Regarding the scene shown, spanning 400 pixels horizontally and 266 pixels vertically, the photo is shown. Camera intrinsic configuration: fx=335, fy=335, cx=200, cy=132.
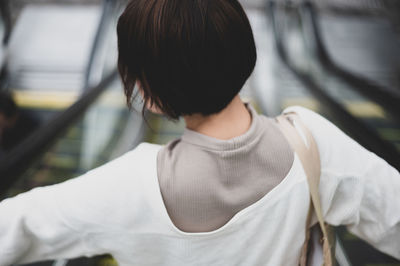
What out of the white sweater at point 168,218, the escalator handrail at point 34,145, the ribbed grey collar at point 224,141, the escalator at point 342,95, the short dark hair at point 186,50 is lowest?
the escalator at point 342,95

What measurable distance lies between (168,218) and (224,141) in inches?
7.4

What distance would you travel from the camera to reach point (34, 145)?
50.3 inches

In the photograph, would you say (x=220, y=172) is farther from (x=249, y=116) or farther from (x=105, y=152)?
(x=105, y=152)

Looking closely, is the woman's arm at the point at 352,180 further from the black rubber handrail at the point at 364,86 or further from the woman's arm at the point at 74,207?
the black rubber handrail at the point at 364,86

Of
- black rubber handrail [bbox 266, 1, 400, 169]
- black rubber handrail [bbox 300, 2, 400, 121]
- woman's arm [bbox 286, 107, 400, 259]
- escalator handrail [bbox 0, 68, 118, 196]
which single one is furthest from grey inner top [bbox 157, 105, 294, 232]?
black rubber handrail [bbox 300, 2, 400, 121]

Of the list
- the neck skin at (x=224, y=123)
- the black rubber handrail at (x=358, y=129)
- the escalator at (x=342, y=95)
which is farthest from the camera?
the escalator at (x=342, y=95)

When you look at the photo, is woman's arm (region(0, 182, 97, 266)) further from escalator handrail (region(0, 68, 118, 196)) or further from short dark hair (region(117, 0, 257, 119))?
escalator handrail (region(0, 68, 118, 196))

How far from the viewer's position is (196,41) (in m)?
0.58

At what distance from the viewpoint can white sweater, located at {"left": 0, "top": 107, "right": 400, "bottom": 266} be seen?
65 centimetres

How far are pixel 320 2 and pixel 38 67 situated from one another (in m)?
5.28

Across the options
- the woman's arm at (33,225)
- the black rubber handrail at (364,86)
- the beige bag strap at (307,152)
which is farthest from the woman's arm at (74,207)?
the black rubber handrail at (364,86)

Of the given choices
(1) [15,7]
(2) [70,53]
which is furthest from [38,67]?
(1) [15,7]

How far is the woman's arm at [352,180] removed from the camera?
75cm

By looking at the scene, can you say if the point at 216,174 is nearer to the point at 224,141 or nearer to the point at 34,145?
the point at 224,141
